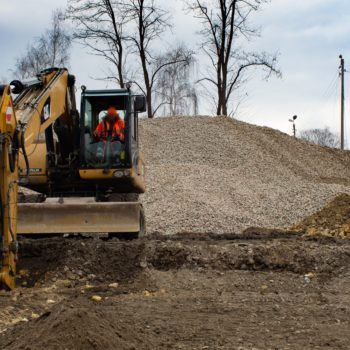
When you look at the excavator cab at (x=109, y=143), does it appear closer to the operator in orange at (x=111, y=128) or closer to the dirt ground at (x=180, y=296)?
the operator in orange at (x=111, y=128)

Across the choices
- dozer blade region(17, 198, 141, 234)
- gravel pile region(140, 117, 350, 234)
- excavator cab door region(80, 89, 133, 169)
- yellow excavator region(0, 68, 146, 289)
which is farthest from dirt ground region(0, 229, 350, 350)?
gravel pile region(140, 117, 350, 234)

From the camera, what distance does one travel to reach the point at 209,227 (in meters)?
18.3

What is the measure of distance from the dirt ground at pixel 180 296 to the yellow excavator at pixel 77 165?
673mm

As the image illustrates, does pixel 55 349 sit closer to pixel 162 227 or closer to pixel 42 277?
pixel 42 277

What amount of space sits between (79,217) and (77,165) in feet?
4.67

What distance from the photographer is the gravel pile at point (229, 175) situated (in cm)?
1977

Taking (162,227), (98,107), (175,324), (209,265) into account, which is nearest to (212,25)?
(162,227)

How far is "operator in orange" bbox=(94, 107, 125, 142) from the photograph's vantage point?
12.4 meters

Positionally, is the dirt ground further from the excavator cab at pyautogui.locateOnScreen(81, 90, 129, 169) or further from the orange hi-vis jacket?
the orange hi-vis jacket

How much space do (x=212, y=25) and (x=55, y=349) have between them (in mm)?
33728

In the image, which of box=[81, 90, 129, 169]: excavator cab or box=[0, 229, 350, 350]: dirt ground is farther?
box=[81, 90, 129, 169]: excavator cab

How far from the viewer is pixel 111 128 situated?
40.7ft

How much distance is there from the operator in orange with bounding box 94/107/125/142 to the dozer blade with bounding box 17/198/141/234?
4.45ft

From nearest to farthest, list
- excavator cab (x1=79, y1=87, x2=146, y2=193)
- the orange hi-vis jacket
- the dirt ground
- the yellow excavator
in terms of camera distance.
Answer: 1. the dirt ground
2. the yellow excavator
3. excavator cab (x1=79, y1=87, x2=146, y2=193)
4. the orange hi-vis jacket
